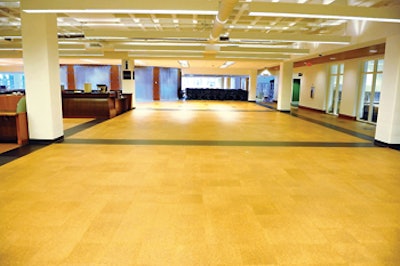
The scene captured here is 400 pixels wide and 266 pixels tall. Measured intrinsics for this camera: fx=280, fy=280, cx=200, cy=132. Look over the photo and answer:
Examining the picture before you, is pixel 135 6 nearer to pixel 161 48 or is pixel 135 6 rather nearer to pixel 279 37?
pixel 279 37

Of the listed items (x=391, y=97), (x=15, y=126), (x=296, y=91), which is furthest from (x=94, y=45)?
(x=296, y=91)

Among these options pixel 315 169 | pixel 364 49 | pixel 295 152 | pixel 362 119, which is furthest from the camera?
pixel 362 119

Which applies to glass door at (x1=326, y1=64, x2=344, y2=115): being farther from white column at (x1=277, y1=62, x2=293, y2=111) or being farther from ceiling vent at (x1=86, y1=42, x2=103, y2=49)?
ceiling vent at (x1=86, y1=42, x2=103, y2=49)

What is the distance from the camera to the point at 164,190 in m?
3.87

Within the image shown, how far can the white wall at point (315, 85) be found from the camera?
15428 mm

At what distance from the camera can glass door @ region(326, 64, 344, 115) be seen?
14402mm

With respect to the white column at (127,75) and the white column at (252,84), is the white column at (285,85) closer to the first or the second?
the white column at (252,84)

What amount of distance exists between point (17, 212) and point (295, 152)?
17.0 ft

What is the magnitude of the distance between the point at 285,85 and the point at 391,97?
28.2 feet

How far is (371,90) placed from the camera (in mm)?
11734

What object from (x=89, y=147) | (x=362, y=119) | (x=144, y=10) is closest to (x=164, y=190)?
(x=89, y=147)

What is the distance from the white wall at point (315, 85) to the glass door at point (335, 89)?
0.98ft

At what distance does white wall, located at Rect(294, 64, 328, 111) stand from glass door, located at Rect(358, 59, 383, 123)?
119 inches

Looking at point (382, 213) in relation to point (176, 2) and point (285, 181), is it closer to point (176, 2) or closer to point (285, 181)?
point (285, 181)
